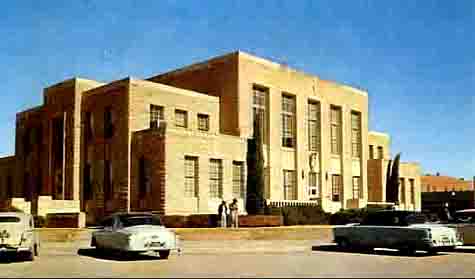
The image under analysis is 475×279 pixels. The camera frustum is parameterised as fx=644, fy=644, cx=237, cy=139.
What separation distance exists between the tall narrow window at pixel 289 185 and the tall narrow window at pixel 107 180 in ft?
39.7

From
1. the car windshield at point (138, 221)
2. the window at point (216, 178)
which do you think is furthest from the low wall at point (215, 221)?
the car windshield at point (138, 221)

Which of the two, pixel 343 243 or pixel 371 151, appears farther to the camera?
pixel 371 151

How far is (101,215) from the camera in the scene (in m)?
38.3

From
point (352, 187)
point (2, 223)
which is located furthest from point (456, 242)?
point (352, 187)

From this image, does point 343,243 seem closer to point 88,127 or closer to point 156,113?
point 156,113

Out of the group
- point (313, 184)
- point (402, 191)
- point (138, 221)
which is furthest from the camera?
point (402, 191)

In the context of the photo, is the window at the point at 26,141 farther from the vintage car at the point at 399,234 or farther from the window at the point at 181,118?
the vintage car at the point at 399,234

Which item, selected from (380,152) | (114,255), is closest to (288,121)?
(380,152)

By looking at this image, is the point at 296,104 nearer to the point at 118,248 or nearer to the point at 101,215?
the point at 101,215

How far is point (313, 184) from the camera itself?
152 feet

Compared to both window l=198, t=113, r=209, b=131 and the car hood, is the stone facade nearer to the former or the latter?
window l=198, t=113, r=209, b=131

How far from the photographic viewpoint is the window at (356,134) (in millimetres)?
51031

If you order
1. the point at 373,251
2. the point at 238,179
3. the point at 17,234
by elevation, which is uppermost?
the point at 238,179

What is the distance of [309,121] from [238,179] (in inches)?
398
